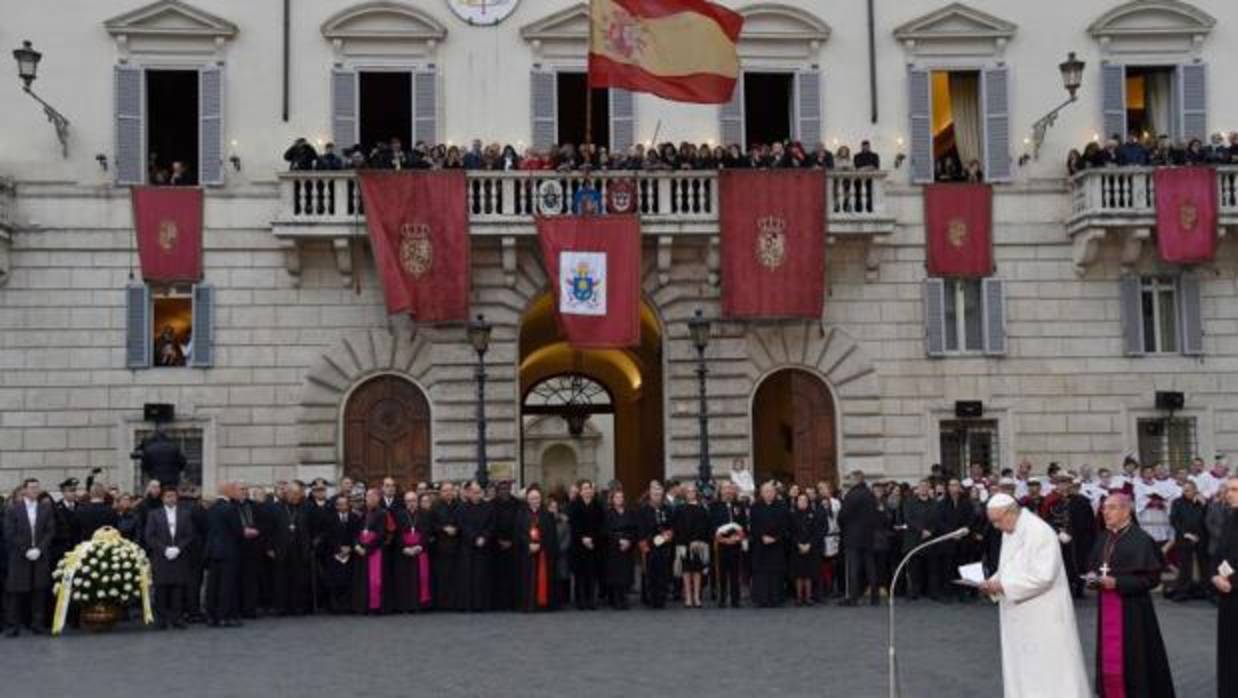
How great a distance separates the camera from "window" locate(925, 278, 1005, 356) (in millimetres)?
30469

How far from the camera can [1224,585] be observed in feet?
42.3

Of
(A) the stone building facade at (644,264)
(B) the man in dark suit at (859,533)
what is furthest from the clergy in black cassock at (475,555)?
(A) the stone building facade at (644,264)

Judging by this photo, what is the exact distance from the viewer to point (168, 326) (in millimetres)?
29578

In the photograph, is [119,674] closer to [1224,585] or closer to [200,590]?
[200,590]

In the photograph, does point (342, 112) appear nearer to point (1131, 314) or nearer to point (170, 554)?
point (170, 554)

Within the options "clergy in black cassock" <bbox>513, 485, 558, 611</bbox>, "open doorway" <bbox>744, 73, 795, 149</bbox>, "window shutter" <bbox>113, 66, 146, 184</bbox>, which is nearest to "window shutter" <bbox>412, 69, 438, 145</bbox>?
"window shutter" <bbox>113, 66, 146, 184</bbox>

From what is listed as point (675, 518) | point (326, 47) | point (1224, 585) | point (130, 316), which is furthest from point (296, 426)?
point (1224, 585)

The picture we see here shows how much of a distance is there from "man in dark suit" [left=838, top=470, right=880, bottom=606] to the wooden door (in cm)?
674

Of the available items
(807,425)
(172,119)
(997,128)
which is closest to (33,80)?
(172,119)

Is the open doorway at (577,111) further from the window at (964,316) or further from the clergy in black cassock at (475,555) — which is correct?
the clergy in black cassock at (475,555)

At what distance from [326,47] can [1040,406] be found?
1514 centimetres

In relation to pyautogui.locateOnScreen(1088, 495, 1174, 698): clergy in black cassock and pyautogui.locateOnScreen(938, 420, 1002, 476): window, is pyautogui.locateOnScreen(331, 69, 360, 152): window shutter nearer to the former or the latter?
pyautogui.locateOnScreen(938, 420, 1002, 476): window

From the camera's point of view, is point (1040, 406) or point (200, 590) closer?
point (200, 590)

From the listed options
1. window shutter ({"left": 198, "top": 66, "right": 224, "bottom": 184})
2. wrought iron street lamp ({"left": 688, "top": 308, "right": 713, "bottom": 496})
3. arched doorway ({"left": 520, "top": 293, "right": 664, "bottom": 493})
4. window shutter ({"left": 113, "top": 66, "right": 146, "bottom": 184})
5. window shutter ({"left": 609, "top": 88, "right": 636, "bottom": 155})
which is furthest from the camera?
arched doorway ({"left": 520, "top": 293, "right": 664, "bottom": 493})
